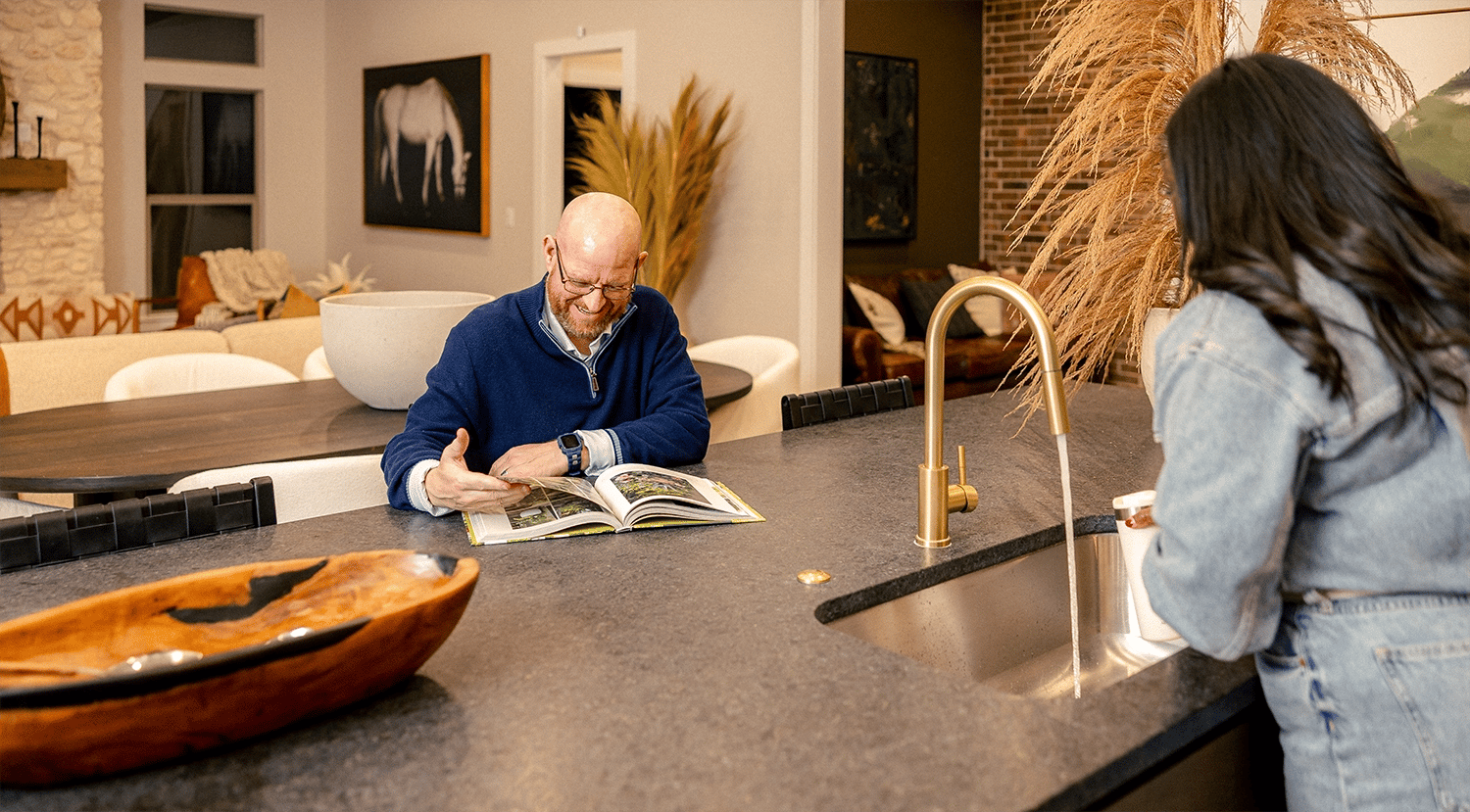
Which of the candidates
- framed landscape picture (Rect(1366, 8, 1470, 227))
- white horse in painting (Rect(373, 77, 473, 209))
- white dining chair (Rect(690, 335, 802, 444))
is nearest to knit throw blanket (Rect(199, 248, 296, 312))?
white horse in painting (Rect(373, 77, 473, 209))

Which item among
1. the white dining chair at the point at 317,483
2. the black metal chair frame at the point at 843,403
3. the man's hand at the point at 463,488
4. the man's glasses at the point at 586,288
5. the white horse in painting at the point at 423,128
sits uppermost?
the white horse in painting at the point at 423,128

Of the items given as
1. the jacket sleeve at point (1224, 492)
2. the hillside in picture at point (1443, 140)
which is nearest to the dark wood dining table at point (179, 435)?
the hillside in picture at point (1443, 140)

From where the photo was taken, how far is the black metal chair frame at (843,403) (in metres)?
2.38

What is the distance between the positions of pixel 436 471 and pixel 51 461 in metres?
1.10

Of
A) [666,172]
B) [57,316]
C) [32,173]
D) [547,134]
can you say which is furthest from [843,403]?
[32,173]

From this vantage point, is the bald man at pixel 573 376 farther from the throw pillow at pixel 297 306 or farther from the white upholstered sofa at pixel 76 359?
the throw pillow at pixel 297 306

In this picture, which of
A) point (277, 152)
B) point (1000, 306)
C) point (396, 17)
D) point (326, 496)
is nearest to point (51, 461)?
point (326, 496)

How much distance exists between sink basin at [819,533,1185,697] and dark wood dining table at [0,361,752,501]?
1428 mm

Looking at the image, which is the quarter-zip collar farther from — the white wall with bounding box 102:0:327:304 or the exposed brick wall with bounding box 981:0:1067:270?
the white wall with bounding box 102:0:327:304

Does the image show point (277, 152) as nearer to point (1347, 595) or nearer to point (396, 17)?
point (396, 17)

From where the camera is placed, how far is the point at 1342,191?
1.06 m

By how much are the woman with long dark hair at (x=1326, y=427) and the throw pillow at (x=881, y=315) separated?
17.4ft

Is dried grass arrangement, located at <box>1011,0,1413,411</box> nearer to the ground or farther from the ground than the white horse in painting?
nearer to the ground

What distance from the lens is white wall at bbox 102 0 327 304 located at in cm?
793
